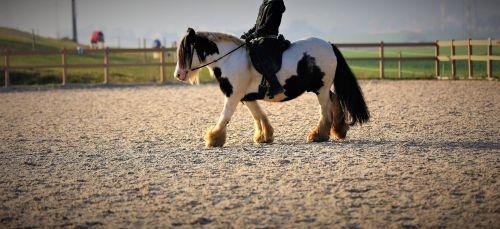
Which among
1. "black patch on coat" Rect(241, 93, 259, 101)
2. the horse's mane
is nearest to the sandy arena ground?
"black patch on coat" Rect(241, 93, 259, 101)

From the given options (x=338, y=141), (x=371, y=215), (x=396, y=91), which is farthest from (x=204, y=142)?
(x=396, y=91)

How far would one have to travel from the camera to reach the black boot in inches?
334

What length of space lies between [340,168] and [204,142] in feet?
9.78

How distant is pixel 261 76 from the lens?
8562mm

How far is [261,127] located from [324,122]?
942 mm

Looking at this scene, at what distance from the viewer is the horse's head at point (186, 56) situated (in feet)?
27.5

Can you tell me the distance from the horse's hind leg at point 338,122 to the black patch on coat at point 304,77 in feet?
1.57

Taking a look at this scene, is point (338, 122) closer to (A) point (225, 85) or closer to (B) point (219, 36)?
(A) point (225, 85)

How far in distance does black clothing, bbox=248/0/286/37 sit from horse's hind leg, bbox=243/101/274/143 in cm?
108

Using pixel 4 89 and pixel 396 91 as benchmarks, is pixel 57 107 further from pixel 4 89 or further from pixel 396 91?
pixel 396 91

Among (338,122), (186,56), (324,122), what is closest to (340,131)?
(338,122)

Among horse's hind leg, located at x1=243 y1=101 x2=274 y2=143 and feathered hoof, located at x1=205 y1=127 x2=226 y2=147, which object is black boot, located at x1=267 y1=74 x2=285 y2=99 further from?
feathered hoof, located at x1=205 y1=127 x2=226 y2=147

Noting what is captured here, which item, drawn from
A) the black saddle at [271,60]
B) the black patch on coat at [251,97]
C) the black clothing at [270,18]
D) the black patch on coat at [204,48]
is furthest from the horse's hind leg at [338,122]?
the black patch on coat at [204,48]

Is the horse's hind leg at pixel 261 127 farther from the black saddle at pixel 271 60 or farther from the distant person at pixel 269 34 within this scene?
the black saddle at pixel 271 60
